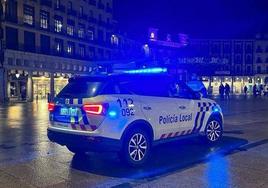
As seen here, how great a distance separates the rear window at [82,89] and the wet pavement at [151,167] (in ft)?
4.37

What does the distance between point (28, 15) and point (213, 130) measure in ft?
133

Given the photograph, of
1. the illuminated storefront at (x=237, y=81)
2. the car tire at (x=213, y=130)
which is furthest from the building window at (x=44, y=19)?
the illuminated storefront at (x=237, y=81)

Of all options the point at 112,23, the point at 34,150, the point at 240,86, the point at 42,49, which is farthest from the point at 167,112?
the point at 240,86

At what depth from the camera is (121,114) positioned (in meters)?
7.02

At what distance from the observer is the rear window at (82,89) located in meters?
6.99

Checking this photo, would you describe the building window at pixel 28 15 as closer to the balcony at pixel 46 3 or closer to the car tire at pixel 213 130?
the balcony at pixel 46 3

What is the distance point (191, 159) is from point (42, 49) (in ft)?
140

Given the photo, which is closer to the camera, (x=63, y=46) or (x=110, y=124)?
(x=110, y=124)

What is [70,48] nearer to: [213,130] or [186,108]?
[213,130]

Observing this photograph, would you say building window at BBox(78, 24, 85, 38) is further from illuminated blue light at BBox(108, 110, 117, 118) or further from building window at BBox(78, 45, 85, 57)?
illuminated blue light at BBox(108, 110, 117, 118)

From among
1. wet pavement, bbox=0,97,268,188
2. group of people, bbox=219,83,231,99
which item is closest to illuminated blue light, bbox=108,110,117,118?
wet pavement, bbox=0,97,268,188

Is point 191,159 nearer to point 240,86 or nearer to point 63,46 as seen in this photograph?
point 63,46

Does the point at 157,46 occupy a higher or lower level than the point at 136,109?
higher

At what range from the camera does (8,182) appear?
6.17 m
